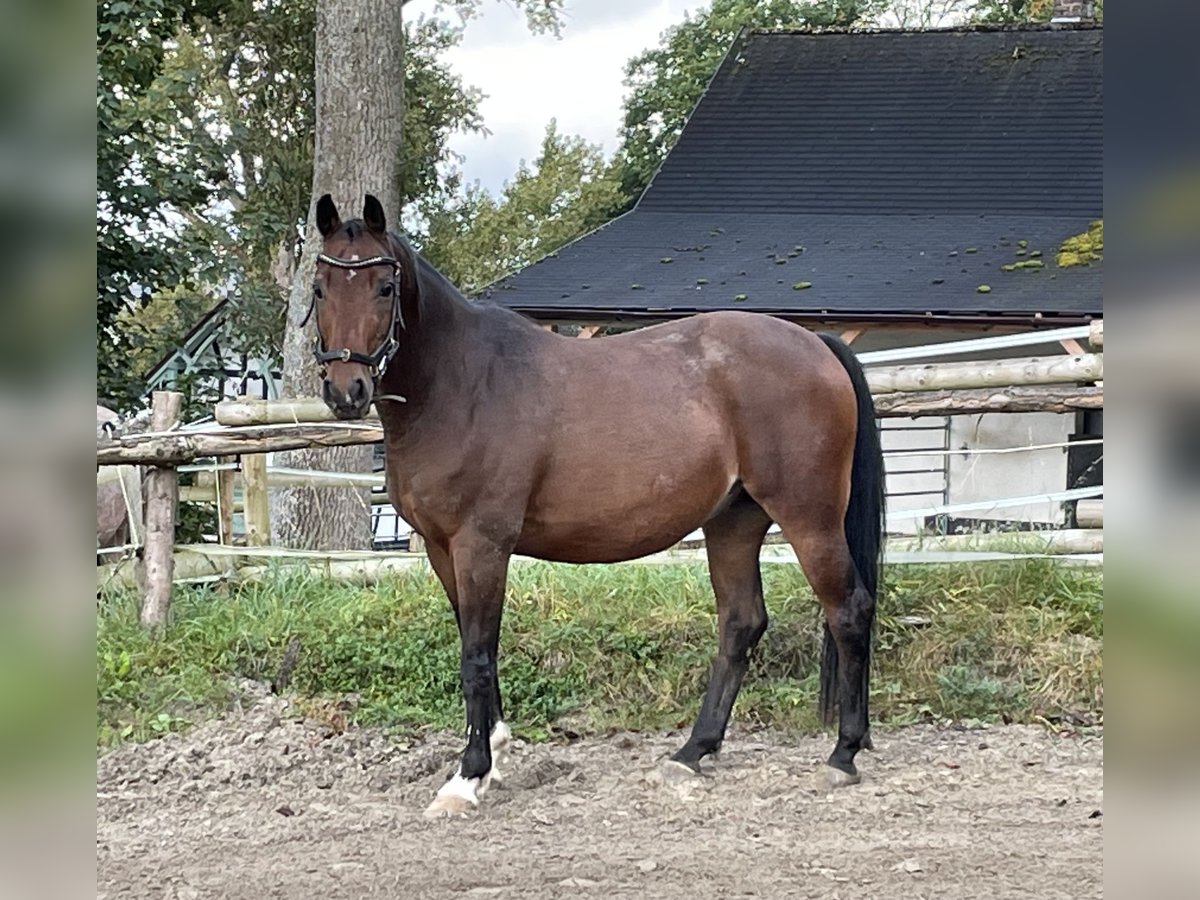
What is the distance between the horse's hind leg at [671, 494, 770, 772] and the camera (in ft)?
15.6

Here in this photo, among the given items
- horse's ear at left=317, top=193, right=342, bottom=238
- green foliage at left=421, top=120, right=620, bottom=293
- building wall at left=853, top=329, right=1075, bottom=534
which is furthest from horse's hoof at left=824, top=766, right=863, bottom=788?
green foliage at left=421, top=120, right=620, bottom=293

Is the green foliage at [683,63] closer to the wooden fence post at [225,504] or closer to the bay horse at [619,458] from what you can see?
the wooden fence post at [225,504]

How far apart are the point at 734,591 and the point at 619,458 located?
81 cm

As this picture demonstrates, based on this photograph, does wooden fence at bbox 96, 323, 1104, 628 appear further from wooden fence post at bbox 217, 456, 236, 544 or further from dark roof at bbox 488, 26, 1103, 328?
dark roof at bbox 488, 26, 1103, 328

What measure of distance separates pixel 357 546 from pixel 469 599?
3.70 meters

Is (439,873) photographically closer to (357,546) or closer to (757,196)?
(357,546)

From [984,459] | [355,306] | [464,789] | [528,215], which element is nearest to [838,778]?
[464,789]

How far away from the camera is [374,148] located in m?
7.50

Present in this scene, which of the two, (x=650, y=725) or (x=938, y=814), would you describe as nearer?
(x=938, y=814)

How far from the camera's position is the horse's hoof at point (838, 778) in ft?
14.4

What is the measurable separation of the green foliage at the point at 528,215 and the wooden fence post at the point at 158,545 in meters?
19.7

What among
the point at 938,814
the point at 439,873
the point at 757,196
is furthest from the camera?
the point at 757,196

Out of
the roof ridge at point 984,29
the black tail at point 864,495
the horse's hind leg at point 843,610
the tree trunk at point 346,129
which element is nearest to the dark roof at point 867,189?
the roof ridge at point 984,29
